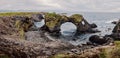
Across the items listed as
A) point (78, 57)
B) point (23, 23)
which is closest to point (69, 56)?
point (78, 57)

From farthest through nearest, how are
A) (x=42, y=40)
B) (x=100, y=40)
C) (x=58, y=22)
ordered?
(x=58, y=22) → (x=100, y=40) → (x=42, y=40)

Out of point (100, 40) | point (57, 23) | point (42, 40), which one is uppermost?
point (42, 40)

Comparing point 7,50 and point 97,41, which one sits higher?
point 7,50

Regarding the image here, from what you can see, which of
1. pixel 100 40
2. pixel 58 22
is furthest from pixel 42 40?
pixel 58 22

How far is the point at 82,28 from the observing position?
100 metres

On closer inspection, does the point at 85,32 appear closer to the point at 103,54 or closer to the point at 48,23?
the point at 48,23

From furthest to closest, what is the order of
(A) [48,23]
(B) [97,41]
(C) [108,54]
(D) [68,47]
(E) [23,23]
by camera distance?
(A) [48,23], (E) [23,23], (B) [97,41], (D) [68,47], (C) [108,54]

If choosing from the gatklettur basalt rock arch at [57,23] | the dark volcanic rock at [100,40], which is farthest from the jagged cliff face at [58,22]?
the dark volcanic rock at [100,40]

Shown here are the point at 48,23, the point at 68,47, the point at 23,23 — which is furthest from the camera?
the point at 48,23

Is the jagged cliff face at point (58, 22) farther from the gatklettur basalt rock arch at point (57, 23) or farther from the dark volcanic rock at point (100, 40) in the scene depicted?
the dark volcanic rock at point (100, 40)

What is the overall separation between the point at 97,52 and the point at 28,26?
62875mm

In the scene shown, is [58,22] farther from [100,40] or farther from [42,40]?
[42,40]

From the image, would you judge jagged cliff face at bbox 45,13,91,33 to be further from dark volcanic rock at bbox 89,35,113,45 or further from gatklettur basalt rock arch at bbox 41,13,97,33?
dark volcanic rock at bbox 89,35,113,45

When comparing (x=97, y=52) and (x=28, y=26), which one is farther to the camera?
(x=28, y=26)
